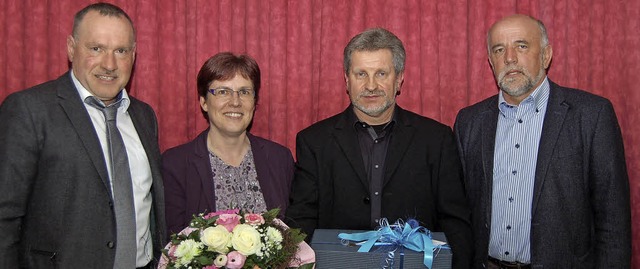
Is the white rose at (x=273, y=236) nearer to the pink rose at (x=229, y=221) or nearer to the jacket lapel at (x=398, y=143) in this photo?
the pink rose at (x=229, y=221)

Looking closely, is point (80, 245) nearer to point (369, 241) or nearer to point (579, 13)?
point (369, 241)

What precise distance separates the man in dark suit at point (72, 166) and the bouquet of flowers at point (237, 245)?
460mm

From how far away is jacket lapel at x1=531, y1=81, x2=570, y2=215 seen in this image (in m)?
2.64

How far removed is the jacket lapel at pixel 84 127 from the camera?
8.11ft

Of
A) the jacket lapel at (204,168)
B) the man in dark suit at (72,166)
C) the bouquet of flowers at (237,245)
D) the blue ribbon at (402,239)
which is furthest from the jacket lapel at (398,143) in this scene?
the man in dark suit at (72,166)

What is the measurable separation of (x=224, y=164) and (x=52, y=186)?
775mm

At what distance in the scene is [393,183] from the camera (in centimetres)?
274

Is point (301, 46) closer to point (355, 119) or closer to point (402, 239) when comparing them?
point (355, 119)

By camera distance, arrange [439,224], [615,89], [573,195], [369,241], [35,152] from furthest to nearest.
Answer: [615,89] < [439,224] < [573,195] < [35,152] < [369,241]

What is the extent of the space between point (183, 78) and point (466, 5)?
1.66 meters

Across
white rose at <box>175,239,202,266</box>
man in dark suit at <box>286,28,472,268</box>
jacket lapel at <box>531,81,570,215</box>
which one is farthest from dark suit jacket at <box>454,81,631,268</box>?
white rose at <box>175,239,202,266</box>

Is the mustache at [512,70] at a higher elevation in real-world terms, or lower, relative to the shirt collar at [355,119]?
higher

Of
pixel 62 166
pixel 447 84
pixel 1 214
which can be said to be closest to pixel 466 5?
pixel 447 84

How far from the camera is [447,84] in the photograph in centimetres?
341
